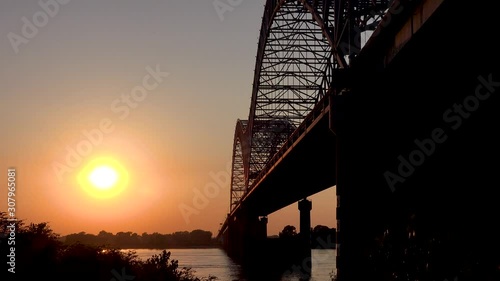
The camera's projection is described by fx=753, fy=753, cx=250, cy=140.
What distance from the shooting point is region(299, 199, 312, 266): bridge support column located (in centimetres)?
10125

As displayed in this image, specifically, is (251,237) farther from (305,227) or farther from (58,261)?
(58,261)

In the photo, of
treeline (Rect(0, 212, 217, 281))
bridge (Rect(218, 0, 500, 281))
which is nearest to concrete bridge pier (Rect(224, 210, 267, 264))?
bridge (Rect(218, 0, 500, 281))

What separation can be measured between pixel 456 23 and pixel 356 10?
12.3 metres

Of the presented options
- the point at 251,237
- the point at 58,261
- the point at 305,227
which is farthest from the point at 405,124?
the point at 251,237

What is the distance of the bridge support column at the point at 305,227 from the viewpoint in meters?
101

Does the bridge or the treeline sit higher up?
the bridge

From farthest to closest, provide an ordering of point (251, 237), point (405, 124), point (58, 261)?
point (251, 237) → point (405, 124) → point (58, 261)

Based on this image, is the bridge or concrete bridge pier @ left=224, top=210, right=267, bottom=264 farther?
concrete bridge pier @ left=224, top=210, right=267, bottom=264

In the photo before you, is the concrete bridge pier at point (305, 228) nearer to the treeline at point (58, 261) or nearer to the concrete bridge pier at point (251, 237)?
the concrete bridge pier at point (251, 237)

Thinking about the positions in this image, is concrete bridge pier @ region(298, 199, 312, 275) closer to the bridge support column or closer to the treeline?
the bridge support column

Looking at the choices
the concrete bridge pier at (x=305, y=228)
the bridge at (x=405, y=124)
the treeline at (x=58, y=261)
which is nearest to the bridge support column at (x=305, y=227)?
the concrete bridge pier at (x=305, y=228)

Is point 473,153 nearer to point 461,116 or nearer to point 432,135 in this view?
point 432,135

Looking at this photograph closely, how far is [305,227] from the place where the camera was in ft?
344

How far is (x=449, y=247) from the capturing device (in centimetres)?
1705
